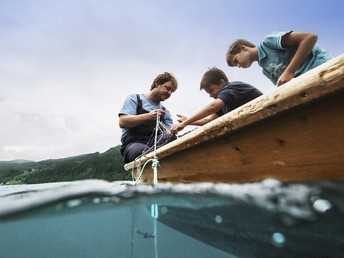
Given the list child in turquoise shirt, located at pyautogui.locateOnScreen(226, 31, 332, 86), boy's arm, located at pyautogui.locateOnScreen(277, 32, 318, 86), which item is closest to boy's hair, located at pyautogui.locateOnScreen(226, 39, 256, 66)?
child in turquoise shirt, located at pyautogui.locateOnScreen(226, 31, 332, 86)

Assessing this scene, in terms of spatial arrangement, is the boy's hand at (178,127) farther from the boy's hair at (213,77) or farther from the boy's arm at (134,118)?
the boy's hair at (213,77)

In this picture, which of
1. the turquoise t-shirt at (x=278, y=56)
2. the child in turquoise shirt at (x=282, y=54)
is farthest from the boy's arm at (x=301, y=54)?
the turquoise t-shirt at (x=278, y=56)

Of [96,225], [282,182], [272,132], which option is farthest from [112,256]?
[272,132]

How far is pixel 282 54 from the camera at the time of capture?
72.2 inches

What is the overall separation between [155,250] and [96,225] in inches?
21.9

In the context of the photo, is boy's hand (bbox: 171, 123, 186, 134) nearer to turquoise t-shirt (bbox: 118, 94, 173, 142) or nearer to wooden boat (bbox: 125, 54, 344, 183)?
turquoise t-shirt (bbox: 118, 94, 173, 142)

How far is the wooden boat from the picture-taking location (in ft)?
2.30

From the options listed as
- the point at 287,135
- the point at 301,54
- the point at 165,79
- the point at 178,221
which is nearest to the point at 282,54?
the point at 301,54

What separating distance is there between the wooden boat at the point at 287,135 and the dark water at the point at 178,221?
0.30 feet

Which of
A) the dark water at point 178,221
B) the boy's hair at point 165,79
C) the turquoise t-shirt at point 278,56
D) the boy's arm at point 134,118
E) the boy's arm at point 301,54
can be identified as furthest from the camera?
the boy's hair at point 165,79

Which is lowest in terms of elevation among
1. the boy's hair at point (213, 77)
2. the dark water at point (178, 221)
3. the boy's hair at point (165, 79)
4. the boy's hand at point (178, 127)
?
the dark water at point (178, 221)

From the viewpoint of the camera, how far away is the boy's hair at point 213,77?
2777mm

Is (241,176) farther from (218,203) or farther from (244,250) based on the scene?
(244,250)

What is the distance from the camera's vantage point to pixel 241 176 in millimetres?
1090
